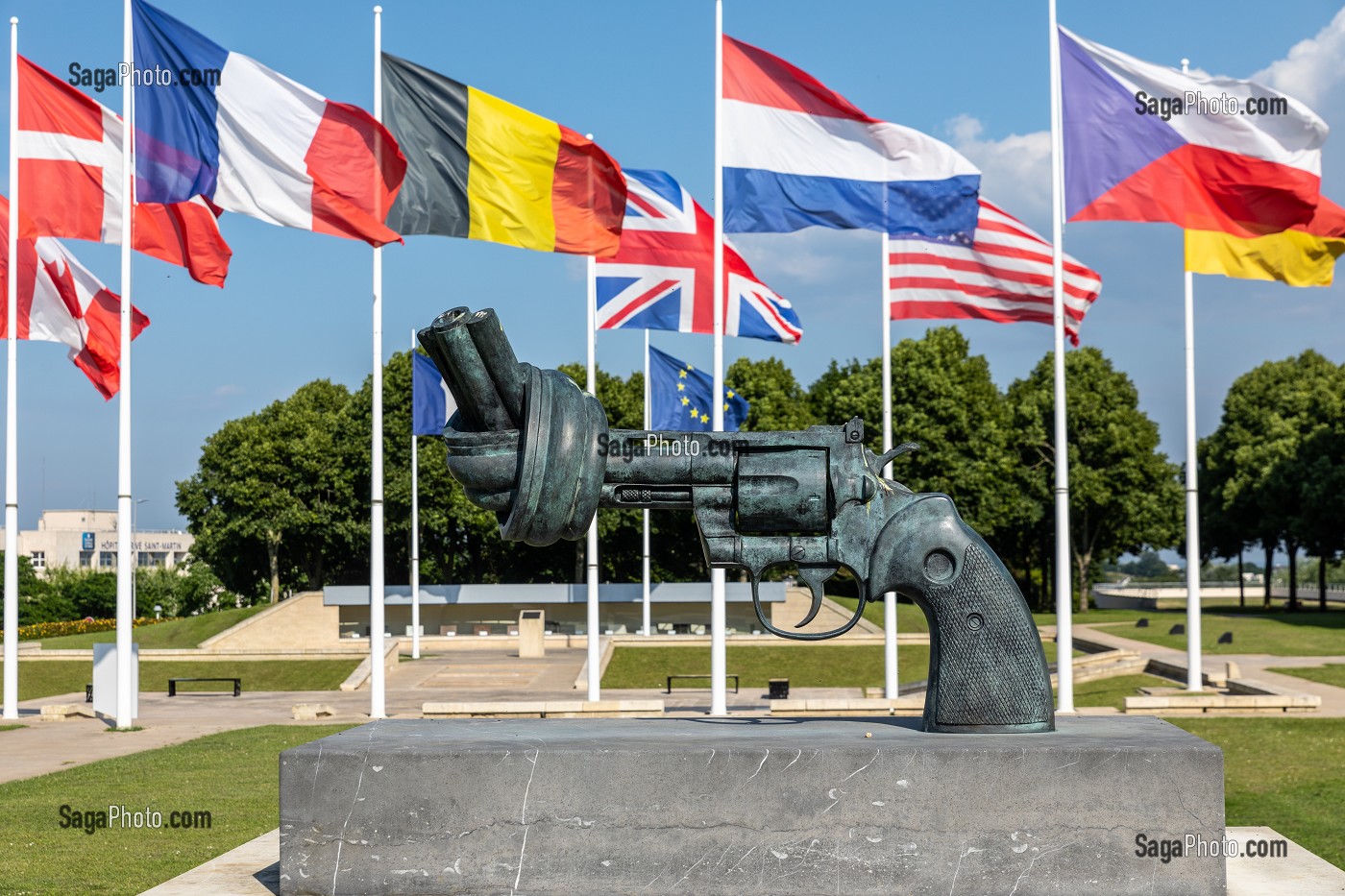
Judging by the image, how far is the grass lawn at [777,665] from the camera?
3269 centimetres

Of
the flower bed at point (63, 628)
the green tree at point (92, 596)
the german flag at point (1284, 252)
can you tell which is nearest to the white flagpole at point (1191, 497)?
the german flag at point (1284, 252)

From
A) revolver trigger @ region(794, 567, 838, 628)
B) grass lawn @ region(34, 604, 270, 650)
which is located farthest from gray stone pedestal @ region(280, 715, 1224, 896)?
grass lawn @ region(34, 604, 270, 650)

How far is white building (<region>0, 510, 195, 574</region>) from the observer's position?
11969 centimetres

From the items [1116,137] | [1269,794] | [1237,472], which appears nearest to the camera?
[1269,794]

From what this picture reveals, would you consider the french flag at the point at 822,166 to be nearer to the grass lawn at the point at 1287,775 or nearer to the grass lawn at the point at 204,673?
the grass lawn at the point at 1287,775

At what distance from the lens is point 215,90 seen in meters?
16.8

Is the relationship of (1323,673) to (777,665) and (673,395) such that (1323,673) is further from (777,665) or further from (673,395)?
(673,395)

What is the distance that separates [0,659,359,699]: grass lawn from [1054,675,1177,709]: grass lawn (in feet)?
61.0

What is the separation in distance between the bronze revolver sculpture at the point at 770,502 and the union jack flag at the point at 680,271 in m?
13.6

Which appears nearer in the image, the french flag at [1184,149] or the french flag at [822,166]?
the french flag at [1184,149]

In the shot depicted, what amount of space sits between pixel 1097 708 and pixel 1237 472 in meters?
39.2

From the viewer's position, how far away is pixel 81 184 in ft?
63.4

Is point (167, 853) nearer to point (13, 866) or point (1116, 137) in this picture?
point (13, 866)

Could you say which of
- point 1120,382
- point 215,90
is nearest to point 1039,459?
point 1120,382
